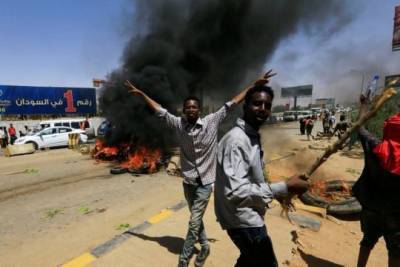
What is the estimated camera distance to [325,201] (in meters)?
5.49

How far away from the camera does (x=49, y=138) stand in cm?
1608

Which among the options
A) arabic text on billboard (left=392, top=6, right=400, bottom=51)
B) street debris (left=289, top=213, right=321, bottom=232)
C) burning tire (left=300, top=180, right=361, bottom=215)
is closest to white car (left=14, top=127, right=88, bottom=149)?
burning tire (left=300, top=180, right=361, bottom=215)

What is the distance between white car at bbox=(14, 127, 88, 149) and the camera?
1536cm

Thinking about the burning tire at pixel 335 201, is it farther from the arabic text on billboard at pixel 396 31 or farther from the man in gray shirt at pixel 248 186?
the arabic text on billboard at pixel 396 31

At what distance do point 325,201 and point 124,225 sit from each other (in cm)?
389

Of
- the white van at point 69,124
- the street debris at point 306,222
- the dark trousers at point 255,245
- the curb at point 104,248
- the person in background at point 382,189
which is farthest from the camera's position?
the white van at point 69,124

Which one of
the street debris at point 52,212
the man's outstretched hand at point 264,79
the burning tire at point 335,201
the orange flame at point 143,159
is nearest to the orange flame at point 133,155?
the orange flame at point 143,159

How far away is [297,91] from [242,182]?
7031cm

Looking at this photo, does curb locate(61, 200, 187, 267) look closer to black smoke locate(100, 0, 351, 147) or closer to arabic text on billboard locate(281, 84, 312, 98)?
black smoke locate(100, 0, 351, 147)

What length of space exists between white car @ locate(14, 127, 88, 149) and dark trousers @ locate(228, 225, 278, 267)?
54.2 ft

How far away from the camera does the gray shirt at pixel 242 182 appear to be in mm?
1625

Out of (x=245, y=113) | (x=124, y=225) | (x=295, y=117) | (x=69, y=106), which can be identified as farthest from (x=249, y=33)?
(x=295, y=117)

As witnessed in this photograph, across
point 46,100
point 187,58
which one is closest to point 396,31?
point 187,58

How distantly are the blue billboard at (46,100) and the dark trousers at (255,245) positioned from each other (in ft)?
76.1
